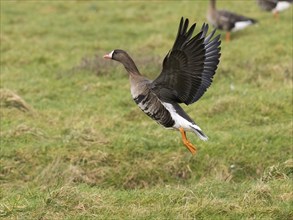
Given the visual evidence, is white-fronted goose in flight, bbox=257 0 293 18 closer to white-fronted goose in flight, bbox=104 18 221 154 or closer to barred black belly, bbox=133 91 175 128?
white-fronted goose in flight, bbox=104 18 221 154

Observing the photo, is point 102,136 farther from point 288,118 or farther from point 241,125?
point 288,118

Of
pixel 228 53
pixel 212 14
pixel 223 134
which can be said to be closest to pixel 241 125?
pixel 223 134

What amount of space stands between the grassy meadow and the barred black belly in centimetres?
97

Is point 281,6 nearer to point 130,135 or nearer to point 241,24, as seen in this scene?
point 241,24

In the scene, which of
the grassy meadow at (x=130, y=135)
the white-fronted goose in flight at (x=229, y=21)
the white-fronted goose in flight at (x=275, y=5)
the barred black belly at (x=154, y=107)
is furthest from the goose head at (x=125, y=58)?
the white-fronted goose in flight at (x=275, y=5)

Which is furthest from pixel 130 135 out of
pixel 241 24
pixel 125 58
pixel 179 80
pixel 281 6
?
pixel 281 6

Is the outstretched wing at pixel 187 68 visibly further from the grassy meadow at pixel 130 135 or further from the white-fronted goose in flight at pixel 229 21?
the white-fronted goose in flight at pixel 229 21

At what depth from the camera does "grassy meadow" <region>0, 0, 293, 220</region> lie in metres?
6.39

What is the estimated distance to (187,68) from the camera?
5.69 meters

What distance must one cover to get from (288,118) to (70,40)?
300 inches

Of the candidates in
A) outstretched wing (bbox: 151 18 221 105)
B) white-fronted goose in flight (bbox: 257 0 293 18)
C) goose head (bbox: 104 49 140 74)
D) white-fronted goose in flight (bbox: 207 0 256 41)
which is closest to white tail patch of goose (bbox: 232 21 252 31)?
white-fronted goose in flight (bbox: 207 0 256 41)

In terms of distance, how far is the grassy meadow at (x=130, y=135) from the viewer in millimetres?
6395

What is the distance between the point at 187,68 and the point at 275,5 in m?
11.8

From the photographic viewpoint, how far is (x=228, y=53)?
1429cm
